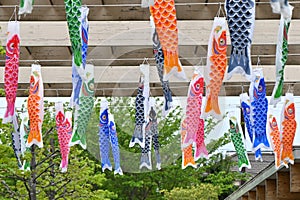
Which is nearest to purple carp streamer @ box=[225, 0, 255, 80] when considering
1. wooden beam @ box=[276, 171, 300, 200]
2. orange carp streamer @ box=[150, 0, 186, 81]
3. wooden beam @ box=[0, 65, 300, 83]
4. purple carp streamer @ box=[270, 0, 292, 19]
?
orange carp streamer @ box=[150, 0, 186, 81]

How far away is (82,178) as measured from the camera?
23.8 feet

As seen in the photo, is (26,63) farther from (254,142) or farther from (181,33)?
(254,142)

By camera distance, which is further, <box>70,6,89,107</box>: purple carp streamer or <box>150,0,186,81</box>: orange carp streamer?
<box>70,6,89,107</box>: purple carp streamer

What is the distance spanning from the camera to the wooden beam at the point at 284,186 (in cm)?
523

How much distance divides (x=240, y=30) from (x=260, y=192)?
3.87 m

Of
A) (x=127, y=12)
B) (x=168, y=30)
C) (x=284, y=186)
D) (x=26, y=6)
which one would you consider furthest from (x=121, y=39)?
(x=26, y=6)

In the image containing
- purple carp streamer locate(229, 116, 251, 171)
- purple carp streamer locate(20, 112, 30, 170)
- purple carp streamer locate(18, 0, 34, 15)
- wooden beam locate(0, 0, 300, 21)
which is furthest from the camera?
purple carp streamer locate(20, 112, 30, 170)

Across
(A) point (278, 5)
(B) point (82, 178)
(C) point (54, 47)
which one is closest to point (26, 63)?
(C) point (54, 47)

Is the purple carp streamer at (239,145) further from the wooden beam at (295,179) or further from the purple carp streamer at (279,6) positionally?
the purple carp streamer at (279,6)

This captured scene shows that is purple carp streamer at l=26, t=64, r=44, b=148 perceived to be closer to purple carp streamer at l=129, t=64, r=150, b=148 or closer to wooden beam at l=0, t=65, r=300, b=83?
purple carp streamer at l=129, t=64, r=150, b=148

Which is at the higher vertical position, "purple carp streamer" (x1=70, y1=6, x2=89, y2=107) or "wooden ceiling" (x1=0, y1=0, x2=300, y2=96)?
"wooden ceiling" (x1=0, y1=0, x2=300, y2=96)

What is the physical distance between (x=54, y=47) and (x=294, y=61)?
2.06m

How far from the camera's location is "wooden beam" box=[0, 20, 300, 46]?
4.72 metres

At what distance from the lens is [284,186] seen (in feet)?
17.3
